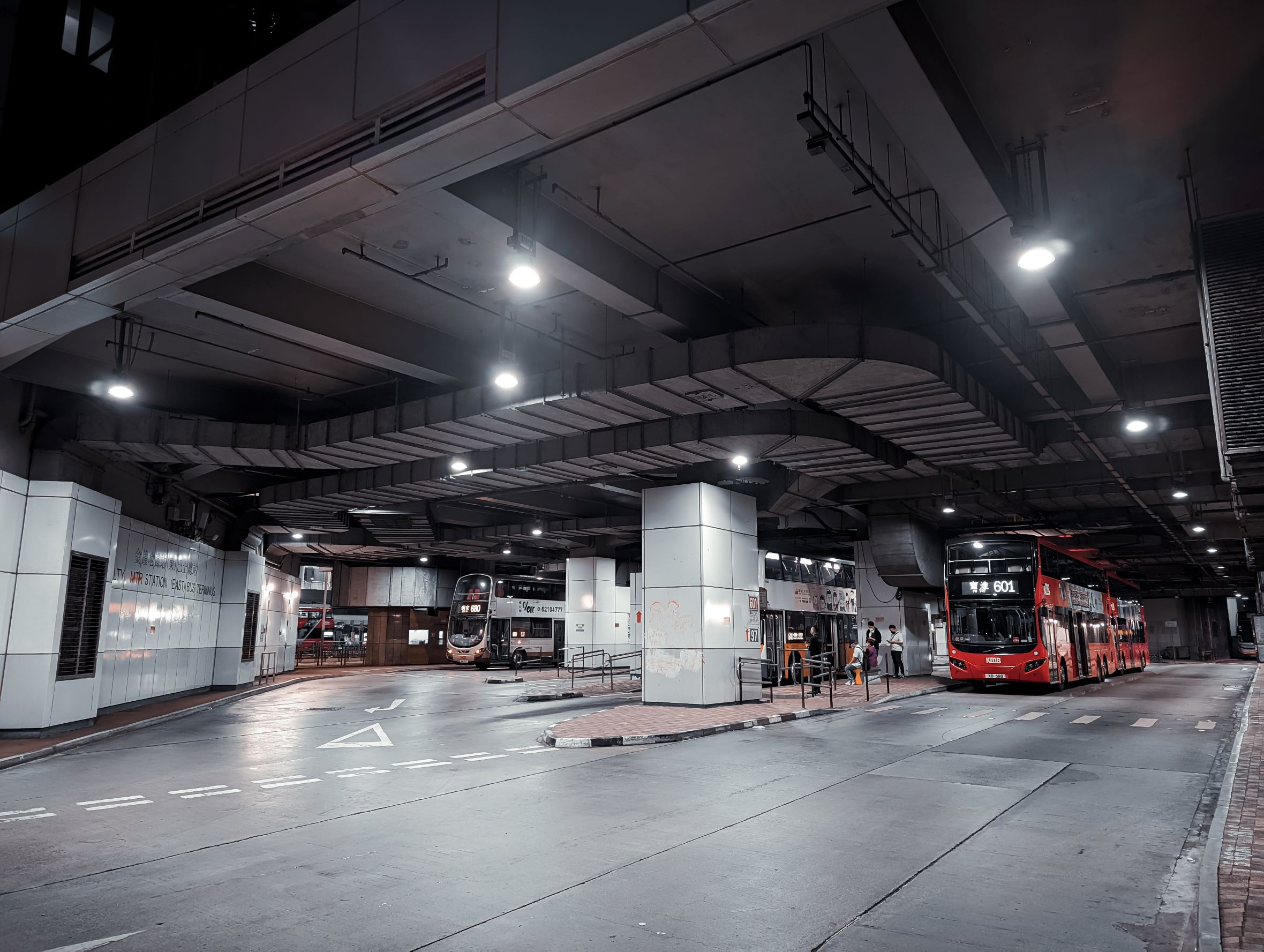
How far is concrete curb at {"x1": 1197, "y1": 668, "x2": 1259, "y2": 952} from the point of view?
464 cm

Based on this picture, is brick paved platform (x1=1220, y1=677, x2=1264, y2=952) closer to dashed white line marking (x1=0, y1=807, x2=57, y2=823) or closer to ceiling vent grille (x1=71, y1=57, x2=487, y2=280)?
ceiling vent grille (x1=71, y1=57, x2=487, y2=280)

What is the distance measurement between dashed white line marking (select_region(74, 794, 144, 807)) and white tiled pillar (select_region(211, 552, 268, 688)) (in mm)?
17553

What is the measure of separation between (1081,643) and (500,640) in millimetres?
24794

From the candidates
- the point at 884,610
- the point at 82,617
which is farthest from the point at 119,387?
the point at 884,610

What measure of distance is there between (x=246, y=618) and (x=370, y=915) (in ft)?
80.3

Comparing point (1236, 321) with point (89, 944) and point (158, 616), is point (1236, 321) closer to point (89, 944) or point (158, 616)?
point (89, 944)

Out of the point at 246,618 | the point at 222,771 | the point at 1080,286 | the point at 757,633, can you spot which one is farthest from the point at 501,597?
the point at 1080,286

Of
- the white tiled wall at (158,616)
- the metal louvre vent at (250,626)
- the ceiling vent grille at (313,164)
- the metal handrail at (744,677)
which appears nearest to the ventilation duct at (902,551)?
the metal handrail at (744,677)

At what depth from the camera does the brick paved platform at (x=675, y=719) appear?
1389cm

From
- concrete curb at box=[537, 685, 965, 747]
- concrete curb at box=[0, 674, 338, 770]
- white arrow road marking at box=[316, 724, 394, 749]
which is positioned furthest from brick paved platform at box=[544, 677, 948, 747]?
concrete curb at box=[0, 674, 338, 770]

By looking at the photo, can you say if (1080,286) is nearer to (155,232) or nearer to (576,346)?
(576,346)

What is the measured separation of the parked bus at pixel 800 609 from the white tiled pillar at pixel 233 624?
52.8 ft

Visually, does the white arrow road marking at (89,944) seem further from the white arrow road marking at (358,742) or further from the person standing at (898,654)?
the person standing at (898,654)

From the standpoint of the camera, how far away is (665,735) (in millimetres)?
14211
